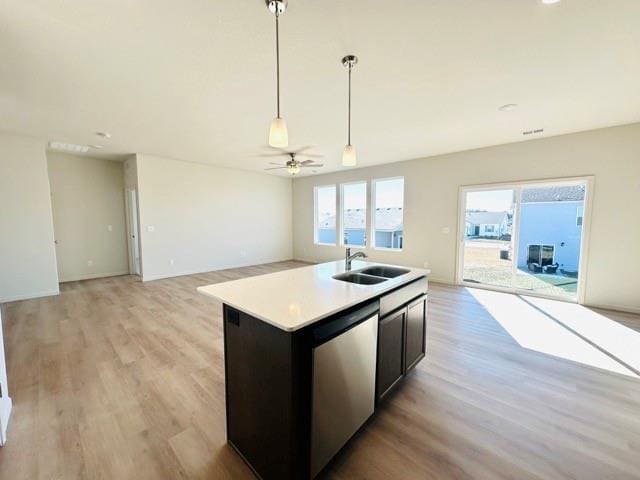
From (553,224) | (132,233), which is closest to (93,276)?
(132,233)

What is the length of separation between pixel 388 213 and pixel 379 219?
297mm

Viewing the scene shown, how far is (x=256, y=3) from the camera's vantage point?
1637mm

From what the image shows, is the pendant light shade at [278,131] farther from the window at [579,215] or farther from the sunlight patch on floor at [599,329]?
the window at [579,215]

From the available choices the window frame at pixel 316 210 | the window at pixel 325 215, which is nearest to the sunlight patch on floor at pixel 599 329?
the window frame at pixel 316 210

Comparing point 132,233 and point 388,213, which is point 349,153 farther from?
point 132,233

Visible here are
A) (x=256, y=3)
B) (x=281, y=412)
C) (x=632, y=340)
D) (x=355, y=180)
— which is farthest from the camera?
(x=355, y=180)

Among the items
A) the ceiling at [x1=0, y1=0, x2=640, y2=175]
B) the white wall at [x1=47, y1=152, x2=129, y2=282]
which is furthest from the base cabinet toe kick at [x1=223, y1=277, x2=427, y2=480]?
the white wall at [x1=47, y1=152, x2=129, y2=282]

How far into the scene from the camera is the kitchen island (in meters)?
1.21

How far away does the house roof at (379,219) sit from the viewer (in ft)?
20.9

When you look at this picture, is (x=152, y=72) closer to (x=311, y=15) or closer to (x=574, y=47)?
(x=311, y=15)

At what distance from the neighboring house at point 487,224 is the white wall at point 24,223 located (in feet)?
26.0

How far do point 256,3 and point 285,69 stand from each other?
2.33ft

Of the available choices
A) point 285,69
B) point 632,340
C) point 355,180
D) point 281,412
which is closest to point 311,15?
point 285,69

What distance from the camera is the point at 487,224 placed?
5000 millimetres
